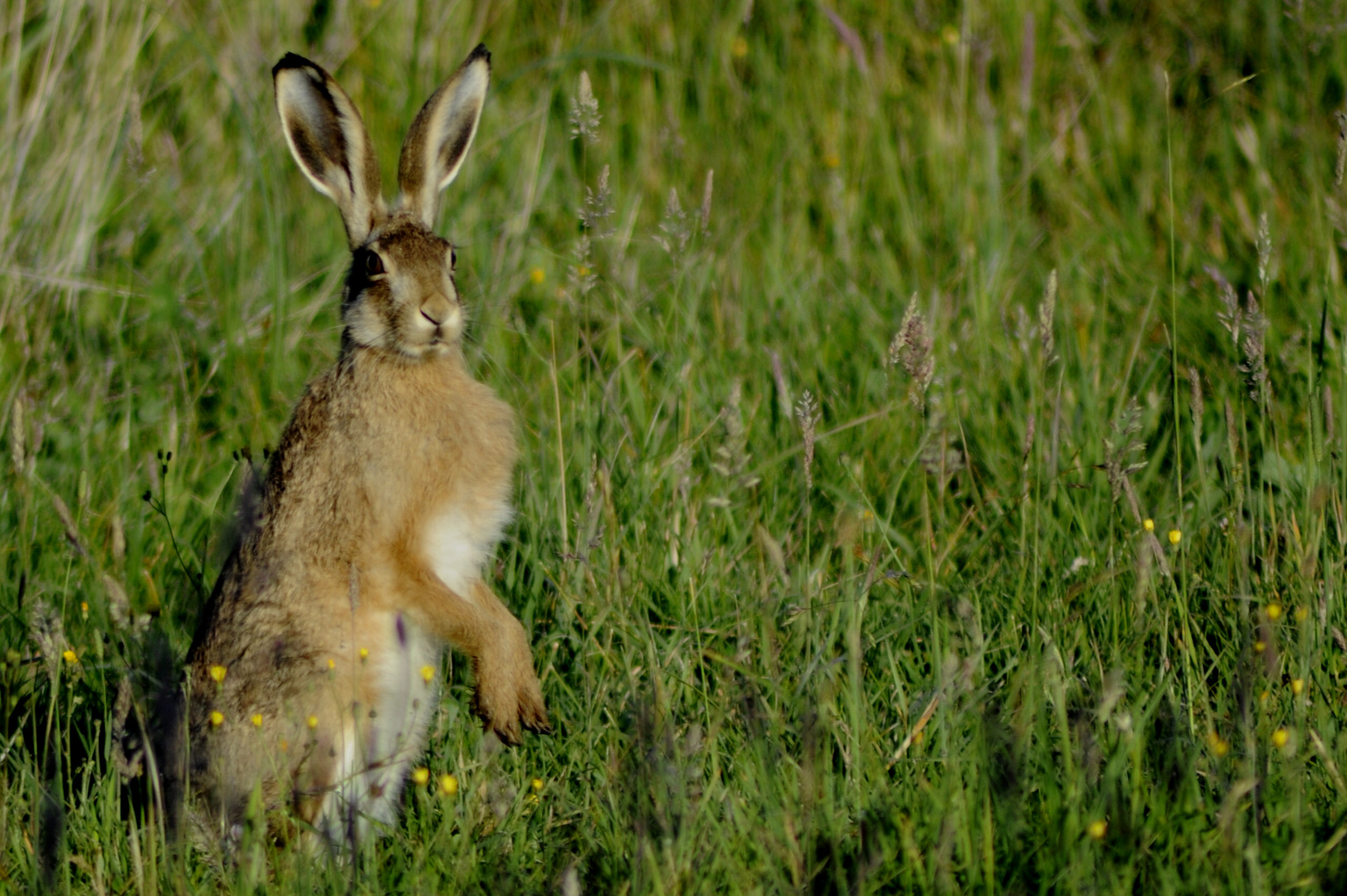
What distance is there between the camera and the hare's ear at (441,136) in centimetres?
346

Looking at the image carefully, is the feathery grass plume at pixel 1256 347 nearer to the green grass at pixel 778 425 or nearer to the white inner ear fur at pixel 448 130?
the green grass at pixel 778 425

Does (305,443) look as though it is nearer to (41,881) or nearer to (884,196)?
(41,881)

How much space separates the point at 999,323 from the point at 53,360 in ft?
9.48

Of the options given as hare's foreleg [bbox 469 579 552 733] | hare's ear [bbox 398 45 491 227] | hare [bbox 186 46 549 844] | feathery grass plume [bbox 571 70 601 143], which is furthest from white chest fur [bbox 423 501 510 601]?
feathery grass plume [bbox 571 70 601 143]

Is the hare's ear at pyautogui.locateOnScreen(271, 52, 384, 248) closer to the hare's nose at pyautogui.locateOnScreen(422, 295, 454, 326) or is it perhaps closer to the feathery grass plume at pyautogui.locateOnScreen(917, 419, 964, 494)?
the hare's nose at pyautogui.locateOnScreen(422, 295, 454, 326)

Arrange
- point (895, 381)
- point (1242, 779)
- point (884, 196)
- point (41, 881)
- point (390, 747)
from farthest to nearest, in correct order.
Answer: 1. point (884, 196)
2. point (895, 381)
3. point (390, 747)
4. point (41, 881)
5. point (1242, 779)

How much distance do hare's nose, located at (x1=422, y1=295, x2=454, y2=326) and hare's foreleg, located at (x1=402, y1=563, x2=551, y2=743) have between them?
528 millimetres

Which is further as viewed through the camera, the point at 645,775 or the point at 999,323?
the point at 999,323

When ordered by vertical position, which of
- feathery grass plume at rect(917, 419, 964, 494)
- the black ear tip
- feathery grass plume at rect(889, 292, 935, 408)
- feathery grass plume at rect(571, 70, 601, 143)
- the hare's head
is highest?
the black ear tip

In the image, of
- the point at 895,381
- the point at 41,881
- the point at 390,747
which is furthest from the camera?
the point at 895,381

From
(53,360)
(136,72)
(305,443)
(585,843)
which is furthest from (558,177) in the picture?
(585,843)

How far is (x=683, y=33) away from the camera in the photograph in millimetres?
6086

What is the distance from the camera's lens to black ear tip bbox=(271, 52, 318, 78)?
3295mm

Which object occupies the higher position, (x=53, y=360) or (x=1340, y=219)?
(x=1340, y=219)
